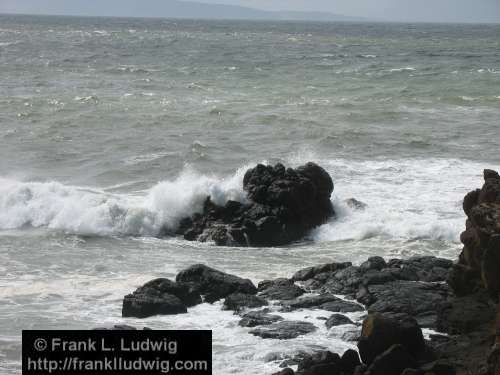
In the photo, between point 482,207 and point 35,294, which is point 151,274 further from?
point 482,207

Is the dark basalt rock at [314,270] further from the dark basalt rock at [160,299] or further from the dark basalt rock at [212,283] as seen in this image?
the dark basalt rock at [160,299]

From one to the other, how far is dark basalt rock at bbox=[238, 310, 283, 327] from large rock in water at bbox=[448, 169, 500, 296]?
287cm

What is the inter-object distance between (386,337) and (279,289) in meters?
3.45

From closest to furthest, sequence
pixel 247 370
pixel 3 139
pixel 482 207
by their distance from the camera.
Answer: pixel 247 370 → pixel 482 207 → pixel 3 139

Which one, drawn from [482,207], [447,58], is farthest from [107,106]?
[447,58]

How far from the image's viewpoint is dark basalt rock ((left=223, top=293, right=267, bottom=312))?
13305 millimetres

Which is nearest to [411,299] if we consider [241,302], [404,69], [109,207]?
[241,302]

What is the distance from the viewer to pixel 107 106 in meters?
36.7

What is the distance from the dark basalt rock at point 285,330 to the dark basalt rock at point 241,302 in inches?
35.9

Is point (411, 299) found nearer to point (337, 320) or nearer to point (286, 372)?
point (337, 320)

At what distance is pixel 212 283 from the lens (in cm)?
1416

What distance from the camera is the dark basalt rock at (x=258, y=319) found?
12.6 metres

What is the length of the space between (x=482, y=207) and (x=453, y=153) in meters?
14.2

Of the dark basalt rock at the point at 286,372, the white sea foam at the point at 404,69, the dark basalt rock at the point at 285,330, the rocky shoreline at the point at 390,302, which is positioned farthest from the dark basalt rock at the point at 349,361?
the white sea foam at the point at 404,69
